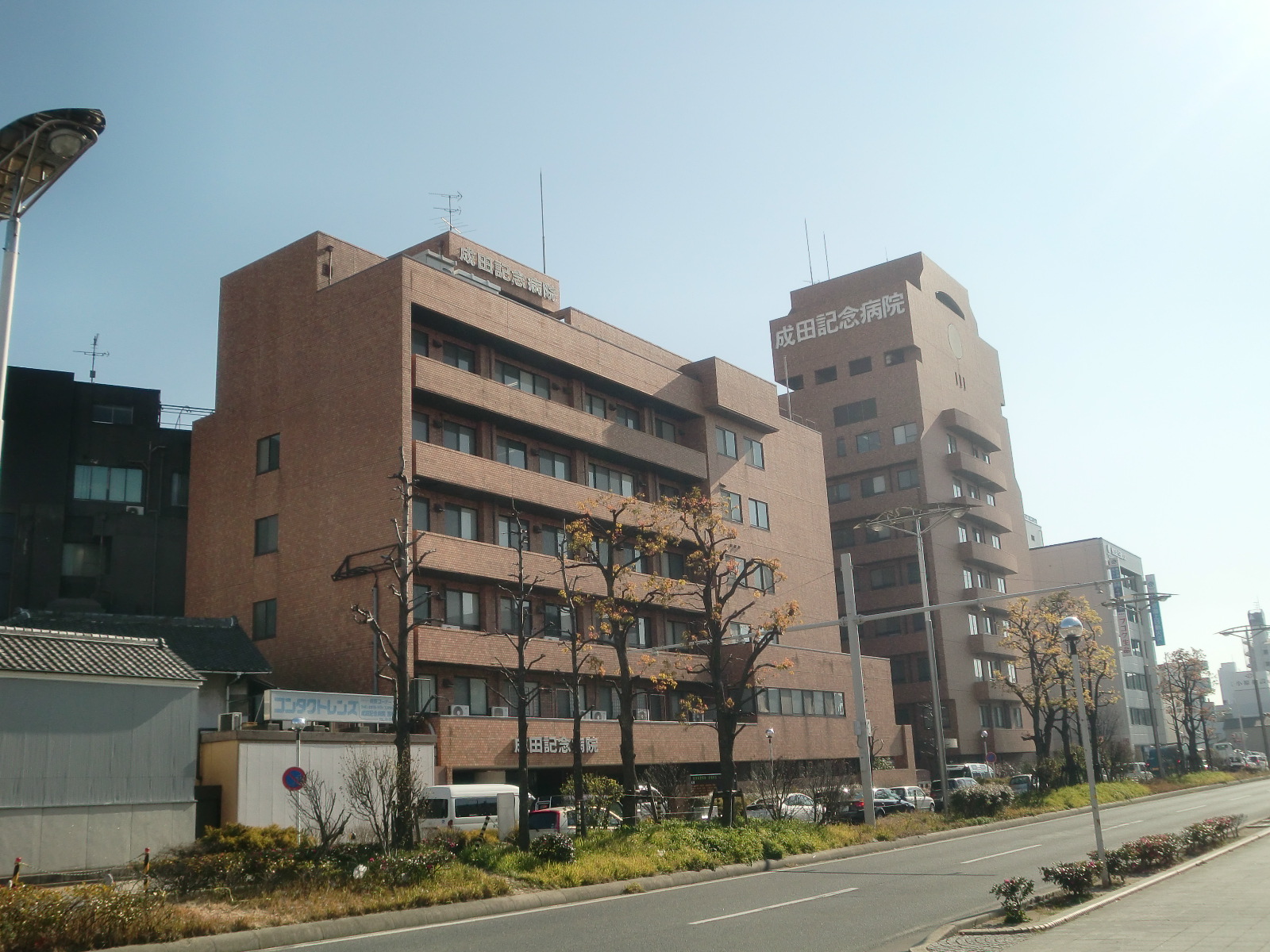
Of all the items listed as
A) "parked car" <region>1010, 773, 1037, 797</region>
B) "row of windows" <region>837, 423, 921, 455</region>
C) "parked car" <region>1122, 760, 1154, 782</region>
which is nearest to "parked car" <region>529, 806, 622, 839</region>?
"parked car" <region>1010, 773, 1037, 797</region>

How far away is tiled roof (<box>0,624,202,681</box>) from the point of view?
79.3ft

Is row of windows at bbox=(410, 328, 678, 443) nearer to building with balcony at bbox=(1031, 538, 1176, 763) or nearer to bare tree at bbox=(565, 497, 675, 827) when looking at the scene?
bare tree at bbox=(565, 497, 675, 827)

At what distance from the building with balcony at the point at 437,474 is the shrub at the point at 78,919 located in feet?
68.9

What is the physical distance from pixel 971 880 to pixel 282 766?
62.4 ft

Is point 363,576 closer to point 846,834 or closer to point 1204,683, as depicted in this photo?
point 846,834

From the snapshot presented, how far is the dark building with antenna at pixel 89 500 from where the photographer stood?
4691cm

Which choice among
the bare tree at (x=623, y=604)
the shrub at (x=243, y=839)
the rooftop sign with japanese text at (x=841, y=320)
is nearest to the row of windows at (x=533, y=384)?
the bare tree at (x=623, y=604)

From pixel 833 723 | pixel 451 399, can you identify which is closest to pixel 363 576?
pixel 451 399

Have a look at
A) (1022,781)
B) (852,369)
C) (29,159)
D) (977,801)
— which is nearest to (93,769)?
(29,159)

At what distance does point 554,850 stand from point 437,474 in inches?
800

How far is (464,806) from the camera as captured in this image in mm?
32500

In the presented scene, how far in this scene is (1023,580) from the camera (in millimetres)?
87438

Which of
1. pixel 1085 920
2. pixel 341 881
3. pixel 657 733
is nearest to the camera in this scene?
pixel 1085 920

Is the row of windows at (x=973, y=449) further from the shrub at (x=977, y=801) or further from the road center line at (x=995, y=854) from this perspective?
the road center line at (x=995, y=854)
